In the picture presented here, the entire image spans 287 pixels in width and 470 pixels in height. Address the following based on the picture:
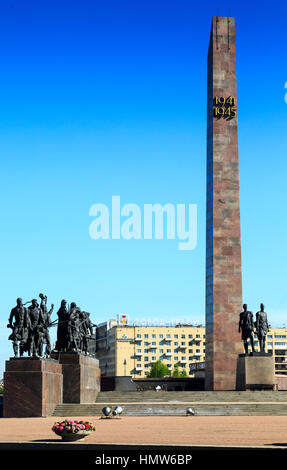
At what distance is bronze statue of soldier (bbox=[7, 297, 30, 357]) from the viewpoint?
92.0ft

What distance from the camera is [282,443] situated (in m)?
13.8

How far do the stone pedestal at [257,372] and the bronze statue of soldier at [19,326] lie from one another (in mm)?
13122

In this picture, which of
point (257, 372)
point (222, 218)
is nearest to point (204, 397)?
point (257, 372)

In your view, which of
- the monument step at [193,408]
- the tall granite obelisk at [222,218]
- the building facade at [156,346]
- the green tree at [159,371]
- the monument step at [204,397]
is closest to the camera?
the monument step at [193,408]

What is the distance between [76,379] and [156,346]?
4156 inches

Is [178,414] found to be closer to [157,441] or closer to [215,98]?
[157,441]

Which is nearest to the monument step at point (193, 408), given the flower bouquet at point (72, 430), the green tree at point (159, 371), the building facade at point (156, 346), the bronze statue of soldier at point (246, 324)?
the bronze statue of soldier at point (246, 324)

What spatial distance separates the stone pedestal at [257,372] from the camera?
3656 centimetres

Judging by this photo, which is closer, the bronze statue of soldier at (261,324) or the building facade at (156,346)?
the bronze statue of soldier at (261,324)

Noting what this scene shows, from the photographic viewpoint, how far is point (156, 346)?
135 m

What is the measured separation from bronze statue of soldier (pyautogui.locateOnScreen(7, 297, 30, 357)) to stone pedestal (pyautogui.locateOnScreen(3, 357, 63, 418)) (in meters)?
0.68

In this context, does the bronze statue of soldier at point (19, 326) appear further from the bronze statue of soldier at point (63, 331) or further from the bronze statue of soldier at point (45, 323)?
the bronze statue of soldier at point (63, 331)
